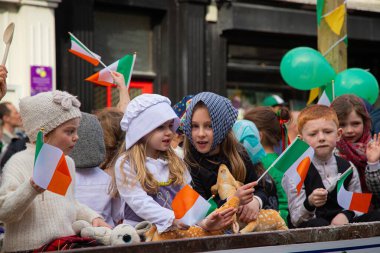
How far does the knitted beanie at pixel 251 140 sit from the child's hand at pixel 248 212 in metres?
0.98

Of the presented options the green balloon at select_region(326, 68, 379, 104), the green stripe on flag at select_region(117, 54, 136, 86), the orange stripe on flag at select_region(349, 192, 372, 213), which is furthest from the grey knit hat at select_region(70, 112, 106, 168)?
the green balloon at select_region(326, 68, 379, 104)

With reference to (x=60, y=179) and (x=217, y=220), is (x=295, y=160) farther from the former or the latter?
(x=60, y=179)

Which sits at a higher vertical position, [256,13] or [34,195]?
[256,13]

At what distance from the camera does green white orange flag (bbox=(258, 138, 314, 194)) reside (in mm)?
4480

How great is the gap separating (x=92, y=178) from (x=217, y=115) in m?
1.01

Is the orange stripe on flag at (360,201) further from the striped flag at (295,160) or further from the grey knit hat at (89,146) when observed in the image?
the grey knit hat at (89,146)

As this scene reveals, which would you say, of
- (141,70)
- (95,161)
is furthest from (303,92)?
(95,161)

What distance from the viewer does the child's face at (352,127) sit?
21.0ft

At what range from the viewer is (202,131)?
4770 mm

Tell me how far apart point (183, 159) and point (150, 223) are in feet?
2.45

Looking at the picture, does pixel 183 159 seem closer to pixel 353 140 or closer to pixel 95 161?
pixel 95 161

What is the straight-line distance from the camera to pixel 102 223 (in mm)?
4445

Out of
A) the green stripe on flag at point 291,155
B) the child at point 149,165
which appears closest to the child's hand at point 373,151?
the green stripe on flag at point 291,155

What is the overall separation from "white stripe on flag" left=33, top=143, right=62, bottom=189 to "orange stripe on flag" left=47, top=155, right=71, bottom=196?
2 centimetres
